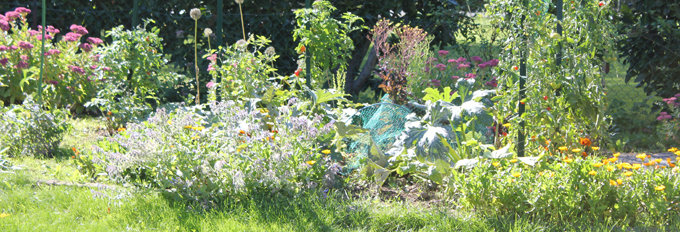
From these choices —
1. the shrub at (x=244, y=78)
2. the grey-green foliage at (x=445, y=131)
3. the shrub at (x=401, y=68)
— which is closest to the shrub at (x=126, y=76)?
the shrub at (x=244, y=78)

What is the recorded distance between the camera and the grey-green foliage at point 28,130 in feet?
15.2

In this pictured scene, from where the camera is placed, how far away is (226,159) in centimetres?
382

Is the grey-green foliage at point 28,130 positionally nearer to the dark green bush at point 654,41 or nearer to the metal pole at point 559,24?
the metal pole at point 559,24

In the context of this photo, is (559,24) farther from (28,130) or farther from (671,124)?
(28,130)

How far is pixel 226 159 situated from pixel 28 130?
171 cm

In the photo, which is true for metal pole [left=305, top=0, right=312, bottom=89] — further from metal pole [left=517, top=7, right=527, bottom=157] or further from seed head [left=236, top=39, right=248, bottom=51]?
metal pole [left=517, top=7, right=527, bottom=157]

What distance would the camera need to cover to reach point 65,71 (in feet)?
20.2

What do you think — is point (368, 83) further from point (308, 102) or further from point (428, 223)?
point (428, 223)

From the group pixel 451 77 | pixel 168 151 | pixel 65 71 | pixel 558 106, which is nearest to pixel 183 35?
pixel 65 71

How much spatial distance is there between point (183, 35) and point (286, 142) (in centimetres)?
363

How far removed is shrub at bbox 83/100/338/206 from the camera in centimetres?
360

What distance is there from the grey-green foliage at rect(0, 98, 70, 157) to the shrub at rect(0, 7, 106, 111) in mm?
1262

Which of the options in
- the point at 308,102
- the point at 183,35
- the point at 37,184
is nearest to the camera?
the point at 37,184

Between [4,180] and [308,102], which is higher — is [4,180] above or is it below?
below
